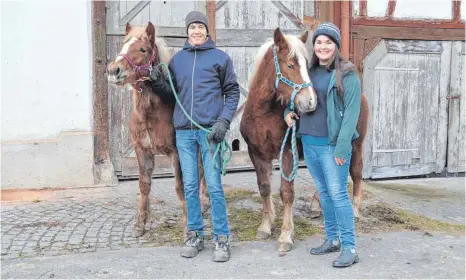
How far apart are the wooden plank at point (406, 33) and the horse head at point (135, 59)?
13.6 ft

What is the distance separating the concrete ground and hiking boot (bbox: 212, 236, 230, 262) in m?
0.06

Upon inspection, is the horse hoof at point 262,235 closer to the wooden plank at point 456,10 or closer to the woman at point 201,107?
the woman at point 201,107

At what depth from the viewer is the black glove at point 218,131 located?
11.9 ft

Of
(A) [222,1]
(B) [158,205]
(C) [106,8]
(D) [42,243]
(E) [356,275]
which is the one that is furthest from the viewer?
(A) [222,1]

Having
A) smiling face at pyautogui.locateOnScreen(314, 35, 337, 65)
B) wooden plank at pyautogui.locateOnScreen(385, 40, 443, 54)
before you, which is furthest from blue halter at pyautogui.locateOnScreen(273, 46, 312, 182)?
wooden plank at pyautogui.locateOnScreen(385, 40, 443, 54)

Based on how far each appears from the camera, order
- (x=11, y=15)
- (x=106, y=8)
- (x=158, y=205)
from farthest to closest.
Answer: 1. (x=106, y=8)
2. (x=11, y=15)
3. (x=158, y=205)

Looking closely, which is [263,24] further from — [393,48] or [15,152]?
[15,152]

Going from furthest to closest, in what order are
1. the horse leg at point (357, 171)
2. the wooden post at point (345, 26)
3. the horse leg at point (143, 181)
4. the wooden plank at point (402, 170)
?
1. the wooden plank at point (402, 170)
2. the wooden post at point (345, 26)
3. the horse leg at point (357, 171)
4. the horse leg at point (143, 181)

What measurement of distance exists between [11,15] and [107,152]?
7.26 ft

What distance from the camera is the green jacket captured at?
3393 mm

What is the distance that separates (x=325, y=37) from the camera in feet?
11.6

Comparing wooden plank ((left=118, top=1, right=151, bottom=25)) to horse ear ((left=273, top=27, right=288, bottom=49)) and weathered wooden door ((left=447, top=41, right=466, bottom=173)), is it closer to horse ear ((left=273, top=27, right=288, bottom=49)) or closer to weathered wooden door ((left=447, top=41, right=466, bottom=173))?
horse ear ((left=273, top=27, right=288, bottom=49))

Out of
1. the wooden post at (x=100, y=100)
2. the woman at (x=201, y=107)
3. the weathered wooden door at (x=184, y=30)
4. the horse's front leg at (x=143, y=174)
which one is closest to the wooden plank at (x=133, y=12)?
the weathered wooden door at (x=184, y=30)

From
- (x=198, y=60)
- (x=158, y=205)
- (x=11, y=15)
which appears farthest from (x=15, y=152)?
(x=198, y=60)
